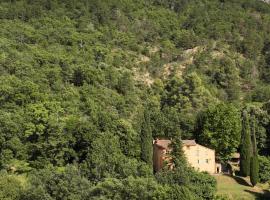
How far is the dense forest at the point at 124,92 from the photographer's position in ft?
178

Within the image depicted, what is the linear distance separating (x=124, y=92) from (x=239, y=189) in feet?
Answer: 130

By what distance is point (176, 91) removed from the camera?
311 feet

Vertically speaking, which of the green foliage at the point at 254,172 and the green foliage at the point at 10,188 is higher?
the green foliage at the point at 10,188

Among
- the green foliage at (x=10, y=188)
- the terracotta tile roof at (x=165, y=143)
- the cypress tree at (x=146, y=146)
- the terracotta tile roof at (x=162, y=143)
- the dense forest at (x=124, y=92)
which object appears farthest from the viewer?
the terracotta tile roof at (x=162, y=143)

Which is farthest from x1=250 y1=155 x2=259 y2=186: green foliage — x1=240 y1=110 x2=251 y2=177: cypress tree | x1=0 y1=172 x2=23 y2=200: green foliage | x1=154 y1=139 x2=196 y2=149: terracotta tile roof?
x1=0 y1=172 x2=23 y2=200: green foliage

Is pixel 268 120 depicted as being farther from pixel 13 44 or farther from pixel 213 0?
pixel 213 0

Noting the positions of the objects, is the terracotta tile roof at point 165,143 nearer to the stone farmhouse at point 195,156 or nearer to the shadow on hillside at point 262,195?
the stone farmhouse at point 195,156

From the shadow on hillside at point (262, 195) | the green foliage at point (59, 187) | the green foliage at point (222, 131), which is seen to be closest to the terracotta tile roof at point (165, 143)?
the green foliage at point (222, 131)

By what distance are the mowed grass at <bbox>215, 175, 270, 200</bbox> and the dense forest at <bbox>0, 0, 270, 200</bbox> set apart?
Result: 2312 mm

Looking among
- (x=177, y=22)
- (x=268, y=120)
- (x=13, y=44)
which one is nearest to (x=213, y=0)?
(x=177, y=22)

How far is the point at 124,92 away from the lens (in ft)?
312

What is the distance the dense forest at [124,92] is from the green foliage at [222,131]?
5.6 inches

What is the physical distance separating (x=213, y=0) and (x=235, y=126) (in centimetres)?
8410

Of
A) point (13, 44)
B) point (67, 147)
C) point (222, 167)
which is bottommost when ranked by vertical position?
point (222, 167)
